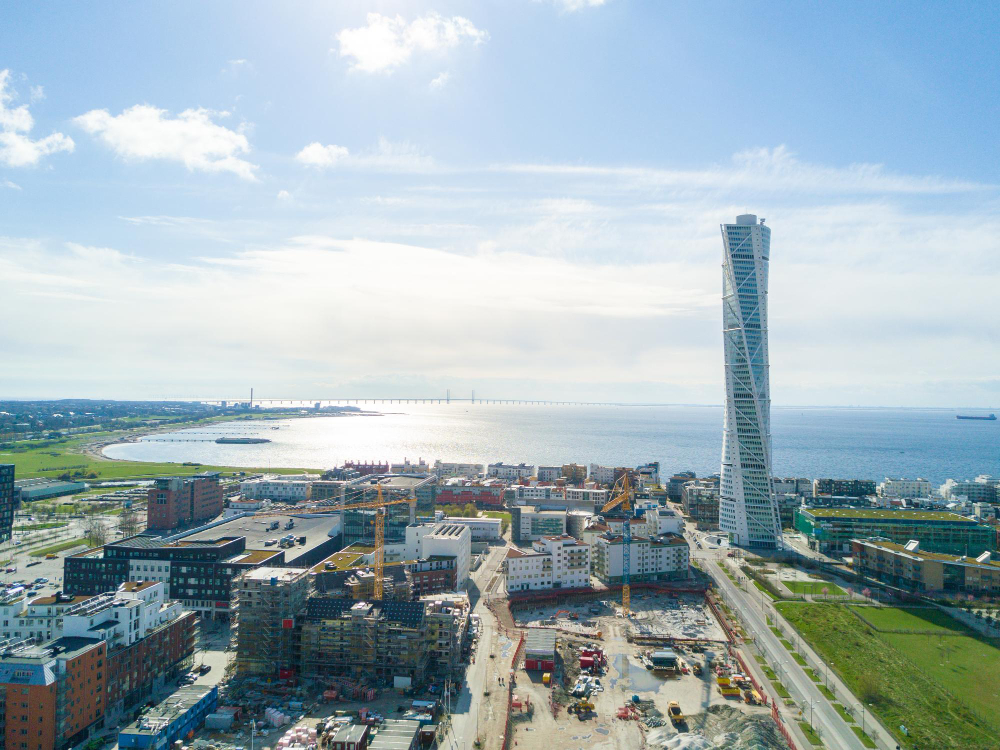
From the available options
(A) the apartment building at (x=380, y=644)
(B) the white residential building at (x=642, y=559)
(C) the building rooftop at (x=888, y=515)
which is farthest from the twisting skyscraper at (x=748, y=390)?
(A) the apartment building at (x=380, y=644)

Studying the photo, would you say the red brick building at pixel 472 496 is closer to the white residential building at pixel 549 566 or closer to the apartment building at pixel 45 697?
the white residential building at pixel 549 566

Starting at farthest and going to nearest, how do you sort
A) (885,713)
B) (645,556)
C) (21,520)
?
1. (21,520)
2. (645,556)
3. (885,713)

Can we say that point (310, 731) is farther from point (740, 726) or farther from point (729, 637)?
point (729, 637)

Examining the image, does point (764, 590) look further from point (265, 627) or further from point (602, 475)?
point (602, 475)

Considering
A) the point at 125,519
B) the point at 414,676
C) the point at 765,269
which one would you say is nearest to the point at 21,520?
the point at 125,519

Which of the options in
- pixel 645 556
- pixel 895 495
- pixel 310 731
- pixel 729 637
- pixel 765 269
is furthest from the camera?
pixel 895 495

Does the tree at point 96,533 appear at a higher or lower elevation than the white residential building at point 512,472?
lower
